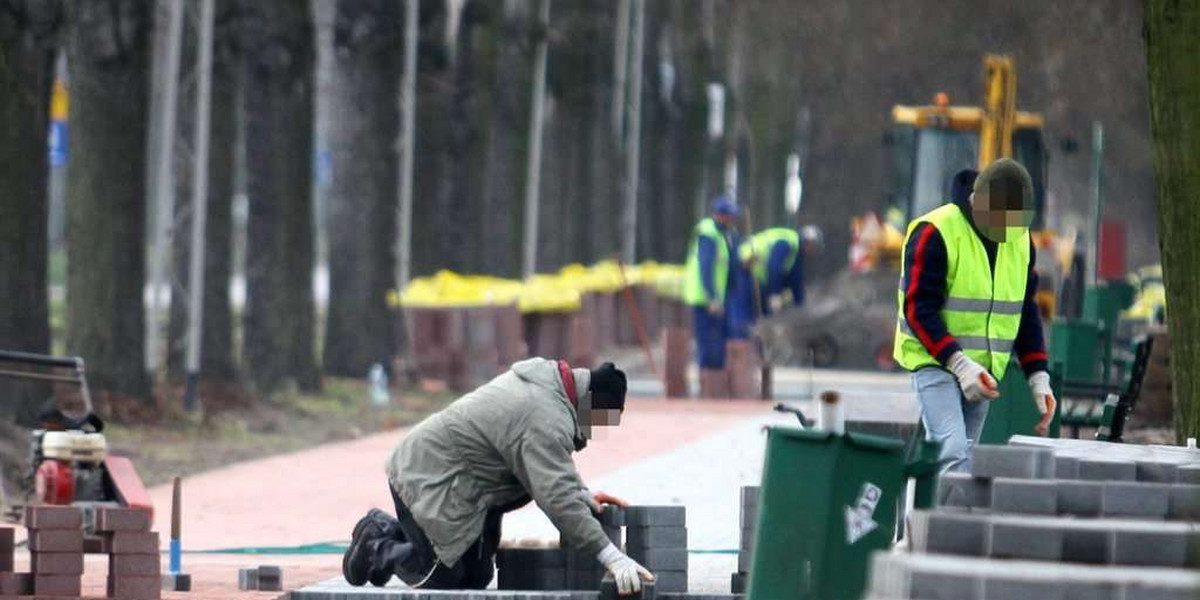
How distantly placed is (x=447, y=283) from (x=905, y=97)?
3502 centimetres

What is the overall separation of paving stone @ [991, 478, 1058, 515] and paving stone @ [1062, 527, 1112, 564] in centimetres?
55

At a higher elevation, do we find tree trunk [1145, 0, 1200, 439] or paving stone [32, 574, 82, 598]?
tree trunk [1145, 0, 1200, 439]

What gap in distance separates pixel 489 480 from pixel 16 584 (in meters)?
1.88

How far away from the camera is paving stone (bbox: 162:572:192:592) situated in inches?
511

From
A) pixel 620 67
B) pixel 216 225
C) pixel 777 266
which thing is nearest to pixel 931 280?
pixel 216 225

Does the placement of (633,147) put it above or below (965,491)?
above

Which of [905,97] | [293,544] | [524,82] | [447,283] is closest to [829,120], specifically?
[905,97]

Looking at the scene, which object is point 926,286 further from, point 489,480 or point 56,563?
point 56,563

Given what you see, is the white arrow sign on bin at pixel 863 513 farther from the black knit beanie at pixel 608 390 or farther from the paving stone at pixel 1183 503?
the black knit beanie at pixel 608 390

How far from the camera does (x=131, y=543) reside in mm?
12328

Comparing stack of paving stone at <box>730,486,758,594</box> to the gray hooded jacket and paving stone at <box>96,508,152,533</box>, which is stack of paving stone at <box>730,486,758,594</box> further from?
paving stone at <box>96,508,152,533</box>

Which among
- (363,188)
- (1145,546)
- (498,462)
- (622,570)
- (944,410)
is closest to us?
(1145,546)

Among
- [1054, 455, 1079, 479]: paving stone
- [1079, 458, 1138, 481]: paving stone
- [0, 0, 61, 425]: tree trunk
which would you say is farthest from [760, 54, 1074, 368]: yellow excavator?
[1054, 455, 1079, 479]: paving stone

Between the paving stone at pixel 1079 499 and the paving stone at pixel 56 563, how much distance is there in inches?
176
